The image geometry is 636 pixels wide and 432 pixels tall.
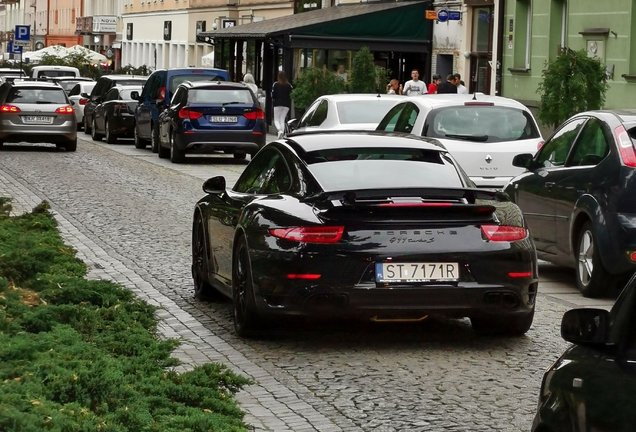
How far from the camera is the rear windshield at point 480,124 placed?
18062mm

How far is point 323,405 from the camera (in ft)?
24.2

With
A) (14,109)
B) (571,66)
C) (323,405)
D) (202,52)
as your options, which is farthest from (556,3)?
(202,52)

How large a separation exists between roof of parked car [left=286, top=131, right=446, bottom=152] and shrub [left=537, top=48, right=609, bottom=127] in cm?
1443

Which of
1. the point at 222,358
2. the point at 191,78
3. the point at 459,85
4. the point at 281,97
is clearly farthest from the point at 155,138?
the point at 222,358

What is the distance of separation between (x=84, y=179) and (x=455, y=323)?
48.8 feet

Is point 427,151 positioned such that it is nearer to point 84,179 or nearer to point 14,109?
point 84,179

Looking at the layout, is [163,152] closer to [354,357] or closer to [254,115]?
[254,115]

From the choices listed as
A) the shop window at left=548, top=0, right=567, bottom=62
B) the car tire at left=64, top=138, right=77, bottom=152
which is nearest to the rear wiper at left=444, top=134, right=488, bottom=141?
the car tire at left=64, top=138, right=77, bottom=152

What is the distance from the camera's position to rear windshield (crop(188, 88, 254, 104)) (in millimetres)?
29406

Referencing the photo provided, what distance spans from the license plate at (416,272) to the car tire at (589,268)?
3.12 metres

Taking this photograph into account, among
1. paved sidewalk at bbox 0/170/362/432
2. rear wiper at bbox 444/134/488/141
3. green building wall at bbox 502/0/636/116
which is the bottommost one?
paved sidewalk at bbox 0/170/362/432

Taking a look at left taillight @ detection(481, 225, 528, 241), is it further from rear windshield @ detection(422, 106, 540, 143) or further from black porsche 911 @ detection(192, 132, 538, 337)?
rear windshield @ detection(422, 106, 540, 143)

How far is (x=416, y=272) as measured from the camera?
28.7 ft

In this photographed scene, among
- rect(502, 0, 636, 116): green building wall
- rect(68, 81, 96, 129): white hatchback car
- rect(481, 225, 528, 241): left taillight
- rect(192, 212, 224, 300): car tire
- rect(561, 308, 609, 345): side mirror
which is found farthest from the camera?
rect(68, 81, 96, 129): white hatchback car
